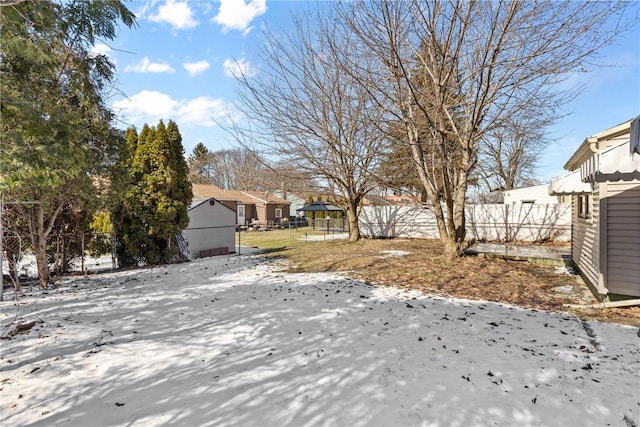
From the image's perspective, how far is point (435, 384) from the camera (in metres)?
2.85

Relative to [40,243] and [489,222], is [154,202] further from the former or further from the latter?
[489,222]

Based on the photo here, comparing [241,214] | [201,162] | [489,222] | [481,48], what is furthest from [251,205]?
[481,48]

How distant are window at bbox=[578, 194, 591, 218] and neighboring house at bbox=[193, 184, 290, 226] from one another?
75.7ft

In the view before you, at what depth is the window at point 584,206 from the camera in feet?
22.4

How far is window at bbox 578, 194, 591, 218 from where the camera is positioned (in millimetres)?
6834

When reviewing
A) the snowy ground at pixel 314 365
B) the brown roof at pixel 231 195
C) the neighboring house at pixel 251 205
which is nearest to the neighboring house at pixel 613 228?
the snowy ground at pixel 314 365

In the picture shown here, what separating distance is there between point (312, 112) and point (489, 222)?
31.1 feet

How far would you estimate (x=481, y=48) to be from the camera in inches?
302

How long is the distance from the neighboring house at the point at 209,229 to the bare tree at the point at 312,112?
11.3ft

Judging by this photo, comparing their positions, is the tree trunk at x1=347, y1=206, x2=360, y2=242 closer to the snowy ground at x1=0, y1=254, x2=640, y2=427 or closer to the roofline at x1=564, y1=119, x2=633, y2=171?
the roofline at x1=564, y1=119, x2=633, y2=171

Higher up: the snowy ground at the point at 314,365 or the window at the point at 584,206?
the window at the point at 584,206

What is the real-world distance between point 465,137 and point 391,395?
22.3ft

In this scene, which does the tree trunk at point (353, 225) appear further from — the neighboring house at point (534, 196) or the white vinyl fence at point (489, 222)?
the neighboring house at point (534, 196)

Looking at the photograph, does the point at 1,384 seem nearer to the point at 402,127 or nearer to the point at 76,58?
the point at 76,58
